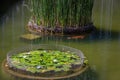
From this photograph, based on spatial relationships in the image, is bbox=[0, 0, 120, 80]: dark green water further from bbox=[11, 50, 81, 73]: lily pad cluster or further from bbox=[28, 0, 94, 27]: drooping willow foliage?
bbox=[28, 0, 94, 27]: drooping willow foliage

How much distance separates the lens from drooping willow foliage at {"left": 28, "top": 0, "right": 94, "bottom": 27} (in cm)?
607

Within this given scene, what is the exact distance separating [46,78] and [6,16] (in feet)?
11.1

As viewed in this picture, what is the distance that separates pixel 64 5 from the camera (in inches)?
239

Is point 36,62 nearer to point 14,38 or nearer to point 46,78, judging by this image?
point 46,78

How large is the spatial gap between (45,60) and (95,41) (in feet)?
4.88

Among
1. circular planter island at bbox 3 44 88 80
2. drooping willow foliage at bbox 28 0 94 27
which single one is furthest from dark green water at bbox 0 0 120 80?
drooping willow foliage at bbox 28 0 94 27

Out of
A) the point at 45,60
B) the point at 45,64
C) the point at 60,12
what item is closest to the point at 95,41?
the point at 60,12

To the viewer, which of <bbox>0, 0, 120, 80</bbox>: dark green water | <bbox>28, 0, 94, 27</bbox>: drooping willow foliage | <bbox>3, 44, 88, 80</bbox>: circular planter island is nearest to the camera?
<bbox>3, 44, 88, 80</bbox>: circular planter island

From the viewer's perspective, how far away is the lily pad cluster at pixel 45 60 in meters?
4.23

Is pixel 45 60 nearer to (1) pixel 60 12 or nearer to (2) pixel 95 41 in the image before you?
(2) pixel 95 41

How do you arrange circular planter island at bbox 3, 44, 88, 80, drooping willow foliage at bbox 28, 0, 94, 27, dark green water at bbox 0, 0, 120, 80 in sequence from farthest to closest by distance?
drooping willow foliage at bbox 28, 0, 94, 27 < dark green water at bbox 0, 0, 120, 80 < circular planter island at bbox 3, 44, 88, 80

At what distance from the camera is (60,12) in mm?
6074

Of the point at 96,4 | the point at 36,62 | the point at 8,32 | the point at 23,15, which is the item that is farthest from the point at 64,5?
the point at 96,4

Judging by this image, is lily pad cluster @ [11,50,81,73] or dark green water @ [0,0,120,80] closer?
lily pad cluster @ [11,50,81,73]
